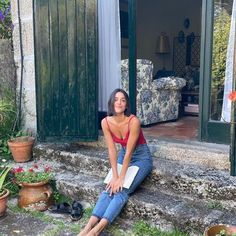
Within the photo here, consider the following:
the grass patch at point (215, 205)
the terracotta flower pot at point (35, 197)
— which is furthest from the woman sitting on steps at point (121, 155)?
the terracotta flower pot at point (35, 197)

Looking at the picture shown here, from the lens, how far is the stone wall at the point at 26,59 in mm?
4695

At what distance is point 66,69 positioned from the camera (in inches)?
165

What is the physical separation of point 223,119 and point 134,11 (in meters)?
1.72

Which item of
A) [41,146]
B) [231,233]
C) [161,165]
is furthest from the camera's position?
[41,146]

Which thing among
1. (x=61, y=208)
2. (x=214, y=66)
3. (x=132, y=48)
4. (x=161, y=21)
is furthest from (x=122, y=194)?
(x=161, y=21)

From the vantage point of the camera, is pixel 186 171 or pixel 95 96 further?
pixel 95 96

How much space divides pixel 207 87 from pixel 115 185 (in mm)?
1518

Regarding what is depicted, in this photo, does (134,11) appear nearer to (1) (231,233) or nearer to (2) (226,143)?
(2) (226,143)

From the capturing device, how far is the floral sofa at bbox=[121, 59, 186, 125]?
4973 mm

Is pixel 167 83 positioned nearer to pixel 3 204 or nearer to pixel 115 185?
pixel 115 185

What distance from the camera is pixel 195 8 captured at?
9336 millimetres

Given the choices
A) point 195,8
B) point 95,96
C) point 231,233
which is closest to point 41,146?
point 95,96

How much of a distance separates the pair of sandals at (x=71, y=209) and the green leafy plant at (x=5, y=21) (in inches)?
115

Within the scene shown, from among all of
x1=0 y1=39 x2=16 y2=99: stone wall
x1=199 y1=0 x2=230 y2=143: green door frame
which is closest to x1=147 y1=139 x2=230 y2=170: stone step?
x1=199 y1=0 x2=230 y2=143: green door frame
